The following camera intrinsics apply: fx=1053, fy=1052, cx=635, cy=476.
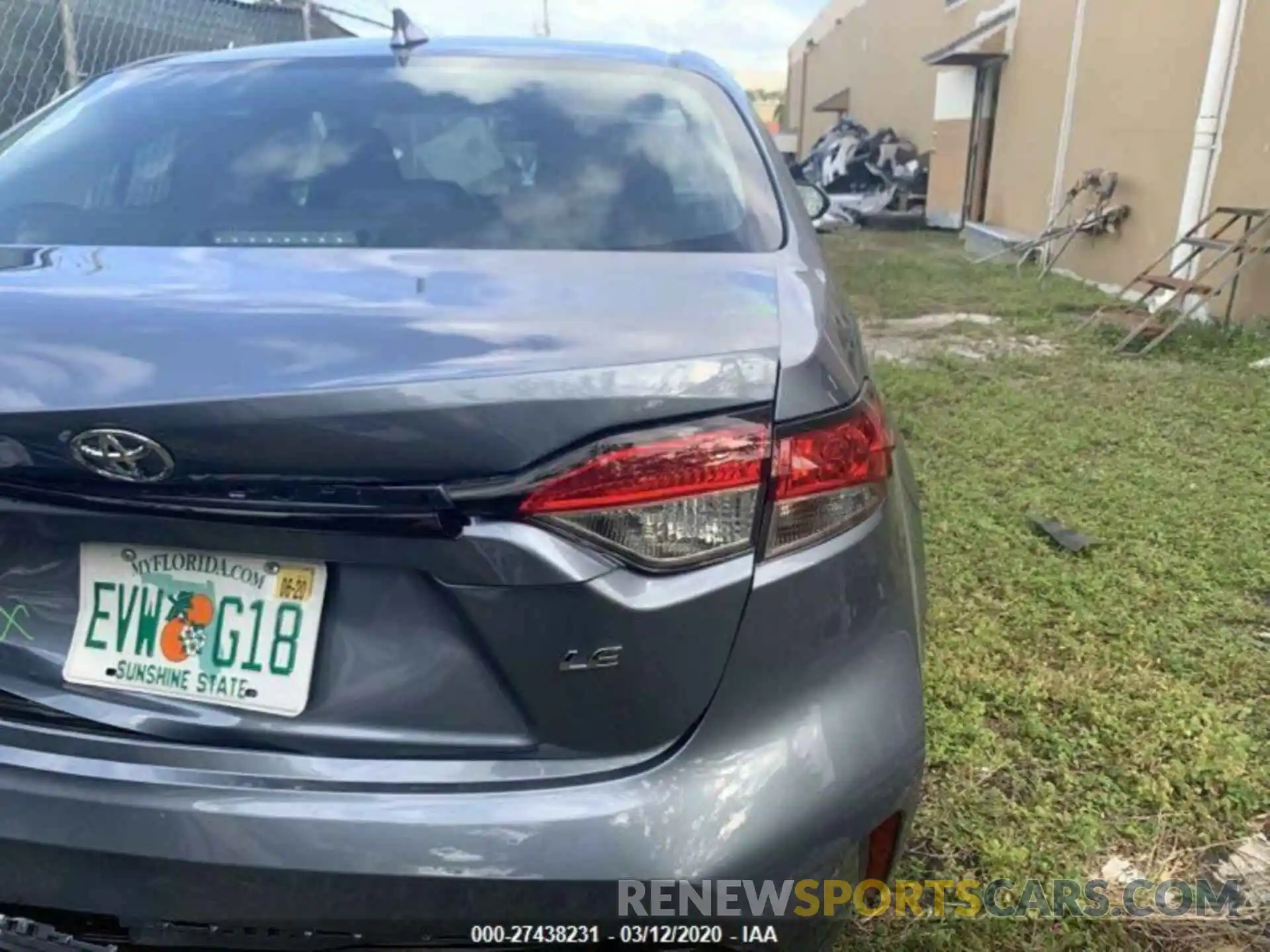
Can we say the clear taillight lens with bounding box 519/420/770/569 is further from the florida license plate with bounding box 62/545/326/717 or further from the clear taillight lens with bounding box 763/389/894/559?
the florida license plate with bounding box 62/545/326/717

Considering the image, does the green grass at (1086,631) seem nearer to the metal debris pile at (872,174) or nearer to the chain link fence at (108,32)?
the chain link fence at (108,32)

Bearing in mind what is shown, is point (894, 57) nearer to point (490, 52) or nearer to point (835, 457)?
point (490, 52)

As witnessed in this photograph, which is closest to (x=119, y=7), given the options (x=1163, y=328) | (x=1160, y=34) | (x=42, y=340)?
(x=42, y=340)

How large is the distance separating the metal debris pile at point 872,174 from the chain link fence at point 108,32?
1126 centimetres

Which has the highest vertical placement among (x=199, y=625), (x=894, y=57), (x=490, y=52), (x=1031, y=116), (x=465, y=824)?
(x=894, y=57)

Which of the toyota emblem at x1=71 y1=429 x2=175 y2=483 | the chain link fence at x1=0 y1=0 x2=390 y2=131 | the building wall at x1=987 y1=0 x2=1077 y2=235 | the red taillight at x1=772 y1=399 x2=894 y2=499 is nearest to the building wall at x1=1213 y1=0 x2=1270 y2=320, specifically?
the building wall at x1=987 y1=0 x2=1077 y2=235

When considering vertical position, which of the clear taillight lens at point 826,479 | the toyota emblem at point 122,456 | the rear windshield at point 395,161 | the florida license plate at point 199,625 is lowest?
the florida license plate at point 199,625

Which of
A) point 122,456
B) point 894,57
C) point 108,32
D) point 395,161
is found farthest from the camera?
point 894,57

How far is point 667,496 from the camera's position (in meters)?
1.16

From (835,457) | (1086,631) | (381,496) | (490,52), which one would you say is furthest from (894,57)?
(381,496)

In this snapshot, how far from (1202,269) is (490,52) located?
6.66m

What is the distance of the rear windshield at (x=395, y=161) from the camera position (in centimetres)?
180

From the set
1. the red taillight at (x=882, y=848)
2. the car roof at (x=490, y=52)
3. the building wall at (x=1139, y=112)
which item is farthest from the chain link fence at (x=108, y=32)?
the building wall at (x=1139, y=112)

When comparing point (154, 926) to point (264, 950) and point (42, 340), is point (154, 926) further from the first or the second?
point (42, 340)
